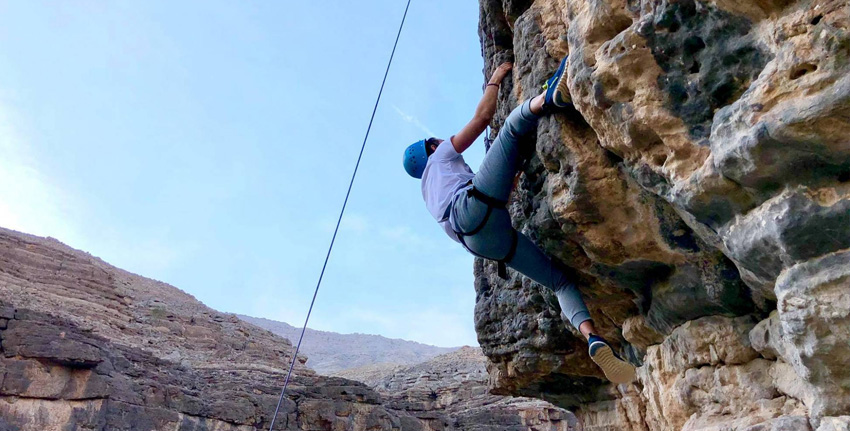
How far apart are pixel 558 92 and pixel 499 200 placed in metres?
0.72

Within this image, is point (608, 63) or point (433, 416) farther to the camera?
point (433, 416)

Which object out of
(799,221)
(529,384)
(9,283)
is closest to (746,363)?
(799,221)

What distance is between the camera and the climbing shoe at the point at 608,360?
11.0 ft

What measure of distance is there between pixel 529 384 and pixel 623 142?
3627 mm

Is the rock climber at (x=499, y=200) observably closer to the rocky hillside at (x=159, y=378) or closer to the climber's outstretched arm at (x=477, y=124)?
the climber's outstretched arm at (x=477, y=124)

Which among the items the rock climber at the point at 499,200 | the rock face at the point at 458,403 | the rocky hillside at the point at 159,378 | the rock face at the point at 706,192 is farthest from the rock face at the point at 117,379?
the rock face at the point at 706,192

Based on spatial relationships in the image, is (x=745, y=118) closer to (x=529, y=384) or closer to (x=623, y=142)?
(x=623, y=142)

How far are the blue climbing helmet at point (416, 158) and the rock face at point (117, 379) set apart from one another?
47.0 ft

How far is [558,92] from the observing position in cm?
333

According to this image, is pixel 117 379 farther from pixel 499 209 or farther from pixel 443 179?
pixel 499 209

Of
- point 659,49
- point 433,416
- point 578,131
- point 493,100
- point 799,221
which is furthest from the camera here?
point 433,416

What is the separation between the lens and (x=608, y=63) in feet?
9.20

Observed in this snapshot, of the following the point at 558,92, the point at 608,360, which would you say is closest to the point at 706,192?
the point at 558,92

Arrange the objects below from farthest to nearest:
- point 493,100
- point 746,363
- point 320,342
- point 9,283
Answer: point 320,342 → point 9,283 → point 493,100 → point 746,363
